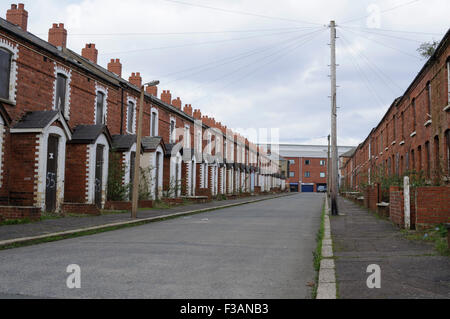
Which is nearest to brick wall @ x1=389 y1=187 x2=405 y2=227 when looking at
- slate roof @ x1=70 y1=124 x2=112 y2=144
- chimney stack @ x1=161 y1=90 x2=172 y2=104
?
slate roof @ x1=70 y1=124 x2=112 y2=144

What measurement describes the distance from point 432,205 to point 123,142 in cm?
1593

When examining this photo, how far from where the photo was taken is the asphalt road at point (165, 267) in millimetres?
4949

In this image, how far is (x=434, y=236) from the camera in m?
9.16

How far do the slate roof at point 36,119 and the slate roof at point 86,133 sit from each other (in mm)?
2628

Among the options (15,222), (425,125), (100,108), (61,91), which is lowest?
(15,222)

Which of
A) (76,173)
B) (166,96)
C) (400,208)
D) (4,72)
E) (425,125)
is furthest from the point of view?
(166,96)

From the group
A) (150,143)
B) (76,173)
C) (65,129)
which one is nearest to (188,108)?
(150,143)

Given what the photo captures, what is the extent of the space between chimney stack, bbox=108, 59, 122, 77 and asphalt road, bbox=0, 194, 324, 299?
64.3 feet

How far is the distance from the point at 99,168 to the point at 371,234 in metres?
13.6

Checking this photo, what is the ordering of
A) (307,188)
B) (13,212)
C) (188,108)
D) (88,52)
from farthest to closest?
(307,188) → (188,108) → (88,52) → (13,212)

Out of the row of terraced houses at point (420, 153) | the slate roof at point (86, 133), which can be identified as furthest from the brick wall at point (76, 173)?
the row of terraced houses at point (420, 153)

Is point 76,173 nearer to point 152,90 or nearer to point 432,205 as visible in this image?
point 432,205

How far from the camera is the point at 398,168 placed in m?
27.3
